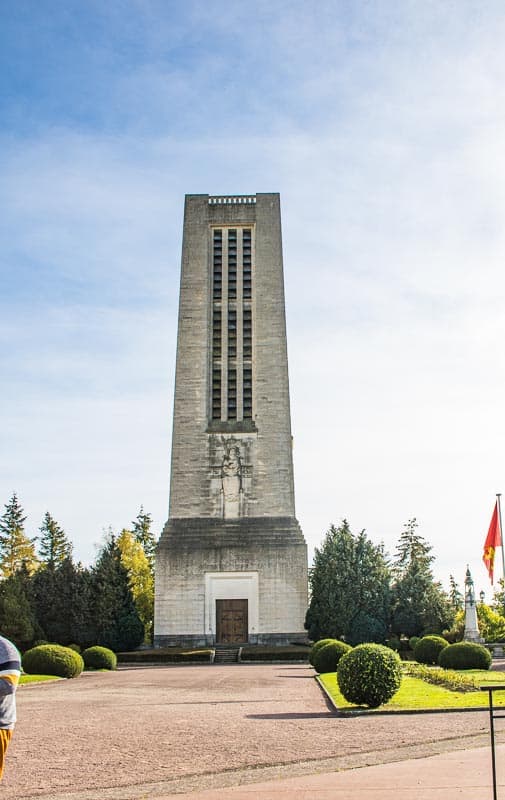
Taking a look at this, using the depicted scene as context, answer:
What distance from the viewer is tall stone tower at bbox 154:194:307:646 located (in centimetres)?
4528

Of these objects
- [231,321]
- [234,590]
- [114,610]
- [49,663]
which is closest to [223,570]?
[234,590]

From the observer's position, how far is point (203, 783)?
28.0 ft

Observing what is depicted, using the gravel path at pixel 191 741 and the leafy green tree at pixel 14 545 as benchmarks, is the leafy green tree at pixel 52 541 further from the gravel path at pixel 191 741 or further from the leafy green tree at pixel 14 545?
the gravel path at pixel 191 741

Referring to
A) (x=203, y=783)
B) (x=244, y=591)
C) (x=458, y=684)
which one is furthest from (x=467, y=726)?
(x=244, y=591)

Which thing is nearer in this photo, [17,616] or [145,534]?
[17,616]

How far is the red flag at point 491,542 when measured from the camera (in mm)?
32844

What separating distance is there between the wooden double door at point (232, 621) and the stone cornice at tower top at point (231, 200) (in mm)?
25292

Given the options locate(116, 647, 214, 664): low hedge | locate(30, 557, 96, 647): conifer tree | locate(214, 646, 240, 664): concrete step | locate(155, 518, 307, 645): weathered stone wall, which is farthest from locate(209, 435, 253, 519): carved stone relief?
locate(116, 647, 214, 664): low hedge

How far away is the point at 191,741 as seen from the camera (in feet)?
38.0

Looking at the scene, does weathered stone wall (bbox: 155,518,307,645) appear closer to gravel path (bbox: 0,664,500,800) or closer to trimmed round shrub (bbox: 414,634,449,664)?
trimmed round shrub (bbox: 414,634,449,664)

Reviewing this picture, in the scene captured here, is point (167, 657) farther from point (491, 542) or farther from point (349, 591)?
point (491, 542)

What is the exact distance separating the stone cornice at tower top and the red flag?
2903 centimetres

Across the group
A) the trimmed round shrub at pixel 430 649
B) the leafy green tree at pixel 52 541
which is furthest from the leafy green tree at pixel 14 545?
the trimmed round shrub at pixel 430 649

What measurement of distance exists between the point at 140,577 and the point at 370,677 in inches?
2058
